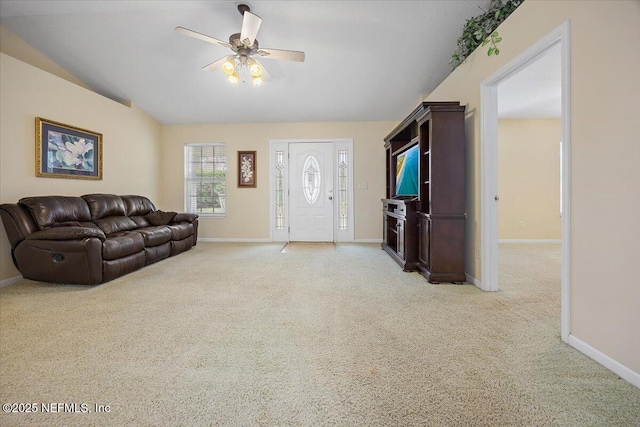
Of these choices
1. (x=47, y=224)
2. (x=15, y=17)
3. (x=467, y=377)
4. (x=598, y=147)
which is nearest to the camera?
(x=467, y=377)

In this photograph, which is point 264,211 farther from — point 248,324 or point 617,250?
point 617,250

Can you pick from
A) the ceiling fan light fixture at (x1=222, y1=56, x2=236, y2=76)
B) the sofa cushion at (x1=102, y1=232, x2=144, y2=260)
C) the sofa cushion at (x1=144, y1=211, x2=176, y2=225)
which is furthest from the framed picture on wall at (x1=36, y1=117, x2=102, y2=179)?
the ceiling fan light fixture at (x1=222, y1=56, x2=236, y2=76)

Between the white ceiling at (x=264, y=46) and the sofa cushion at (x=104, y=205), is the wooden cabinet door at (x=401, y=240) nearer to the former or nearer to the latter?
the white ceiling at (x=264, y=46)

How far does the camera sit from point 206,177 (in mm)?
6129

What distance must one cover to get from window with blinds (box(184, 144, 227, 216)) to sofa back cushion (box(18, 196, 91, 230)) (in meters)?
2.38

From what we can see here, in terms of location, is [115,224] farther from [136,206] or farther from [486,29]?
[486,29]

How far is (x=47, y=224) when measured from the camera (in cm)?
319

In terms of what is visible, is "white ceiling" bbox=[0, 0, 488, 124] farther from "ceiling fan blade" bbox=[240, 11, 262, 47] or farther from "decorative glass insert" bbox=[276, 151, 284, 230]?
"decorative glass insert" bbox=[276, 151, 284, 230]

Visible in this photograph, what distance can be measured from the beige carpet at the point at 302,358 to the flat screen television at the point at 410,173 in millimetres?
1405

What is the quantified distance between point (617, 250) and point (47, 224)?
15.9 feet

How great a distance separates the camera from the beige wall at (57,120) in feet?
10.5

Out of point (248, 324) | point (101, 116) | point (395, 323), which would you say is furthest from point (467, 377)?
point (101, 116)

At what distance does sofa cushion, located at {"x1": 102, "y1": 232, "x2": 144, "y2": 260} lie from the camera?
3116mm

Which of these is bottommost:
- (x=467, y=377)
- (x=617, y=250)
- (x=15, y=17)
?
(x=467, y=377)
